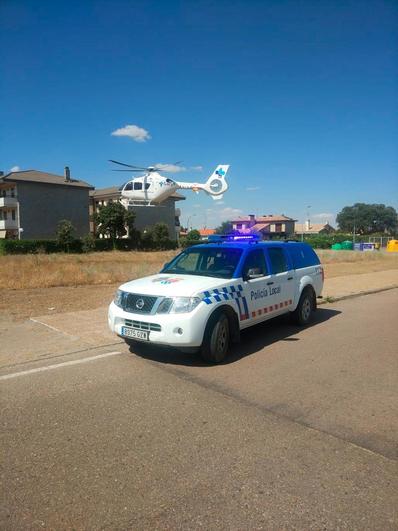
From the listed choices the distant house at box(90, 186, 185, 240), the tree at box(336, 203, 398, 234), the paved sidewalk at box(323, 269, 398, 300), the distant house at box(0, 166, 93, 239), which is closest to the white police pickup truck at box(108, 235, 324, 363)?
the paved sidewalk at box(323, 269, 398, 300)

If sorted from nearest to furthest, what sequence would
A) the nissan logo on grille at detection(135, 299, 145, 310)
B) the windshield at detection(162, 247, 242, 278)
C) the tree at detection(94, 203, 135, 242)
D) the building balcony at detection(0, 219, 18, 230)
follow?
the nissan logo on grille at detection(135, 299, 145, 310) → the windshield at detection(162, 247, 242, 278) → the building balcony at detection(0, 219, 18, 230) → the tree at detection(94, 203, 135, 242)

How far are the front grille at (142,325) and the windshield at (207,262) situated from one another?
1335mm

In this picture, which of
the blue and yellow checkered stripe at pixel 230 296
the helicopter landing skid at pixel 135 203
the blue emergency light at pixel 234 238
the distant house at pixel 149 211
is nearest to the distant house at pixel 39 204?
the distant house at pixel 149 211

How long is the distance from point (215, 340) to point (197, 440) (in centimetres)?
217

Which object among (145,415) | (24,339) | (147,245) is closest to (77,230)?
(147,245)

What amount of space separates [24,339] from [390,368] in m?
5.64

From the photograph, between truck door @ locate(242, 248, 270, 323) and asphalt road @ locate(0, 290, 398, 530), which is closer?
asphalt road @ locate(0, 290, 398, 530)

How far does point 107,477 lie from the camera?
318 centimetres

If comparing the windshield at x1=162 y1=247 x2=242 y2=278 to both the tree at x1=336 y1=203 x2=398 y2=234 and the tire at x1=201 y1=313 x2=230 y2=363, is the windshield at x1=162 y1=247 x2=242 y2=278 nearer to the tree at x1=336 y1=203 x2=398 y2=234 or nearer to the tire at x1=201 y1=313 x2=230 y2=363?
the tire at x1=201 y1=313 x2=230 y2=363

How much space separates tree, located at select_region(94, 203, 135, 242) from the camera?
5206cm

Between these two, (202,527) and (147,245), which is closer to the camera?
(202,527)

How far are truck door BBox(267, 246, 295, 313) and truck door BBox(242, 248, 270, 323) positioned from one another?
0.74 feet

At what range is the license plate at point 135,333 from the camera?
579 centimetres

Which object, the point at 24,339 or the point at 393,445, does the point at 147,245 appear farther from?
the point at 393,445
